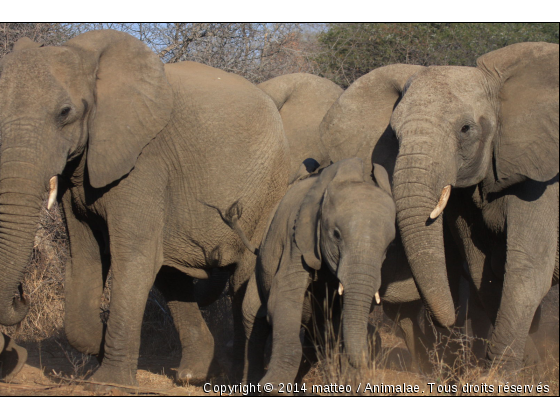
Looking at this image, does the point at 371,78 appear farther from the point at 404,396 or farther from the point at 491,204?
the point at 404,396

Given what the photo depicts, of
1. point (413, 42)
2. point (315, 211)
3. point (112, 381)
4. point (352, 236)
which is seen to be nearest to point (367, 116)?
point (315, 211)

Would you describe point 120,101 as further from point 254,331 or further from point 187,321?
point 187,321

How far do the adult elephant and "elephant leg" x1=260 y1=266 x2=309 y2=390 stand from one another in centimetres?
117

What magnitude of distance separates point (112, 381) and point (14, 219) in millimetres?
1190

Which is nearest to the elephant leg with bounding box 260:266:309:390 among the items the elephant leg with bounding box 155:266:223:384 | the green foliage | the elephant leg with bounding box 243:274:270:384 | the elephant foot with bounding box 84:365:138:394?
the elephant leg with bounding box 243:274:270:384

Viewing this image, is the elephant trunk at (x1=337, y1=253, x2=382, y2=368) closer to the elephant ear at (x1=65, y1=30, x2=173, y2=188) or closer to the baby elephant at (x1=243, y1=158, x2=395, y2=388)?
the baby elephant at (x1=243, y1=158, x2=395, y2=388)

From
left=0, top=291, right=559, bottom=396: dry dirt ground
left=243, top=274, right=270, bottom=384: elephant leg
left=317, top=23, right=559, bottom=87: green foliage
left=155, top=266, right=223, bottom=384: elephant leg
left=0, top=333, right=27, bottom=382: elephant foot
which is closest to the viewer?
left=0, top=291, right=559, bottom=396: dry dirt ground

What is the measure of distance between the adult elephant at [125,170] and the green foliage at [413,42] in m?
→ 2.91

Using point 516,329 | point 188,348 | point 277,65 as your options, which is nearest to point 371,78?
point 516,329

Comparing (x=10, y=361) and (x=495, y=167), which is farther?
(x=10, y=361)

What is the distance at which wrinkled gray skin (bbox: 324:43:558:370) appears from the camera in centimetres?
447

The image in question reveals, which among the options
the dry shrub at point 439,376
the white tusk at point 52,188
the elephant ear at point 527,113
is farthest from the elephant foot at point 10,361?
the elephant ear at point 527,113

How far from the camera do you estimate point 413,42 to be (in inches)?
326

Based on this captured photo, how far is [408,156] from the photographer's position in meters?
4.45
